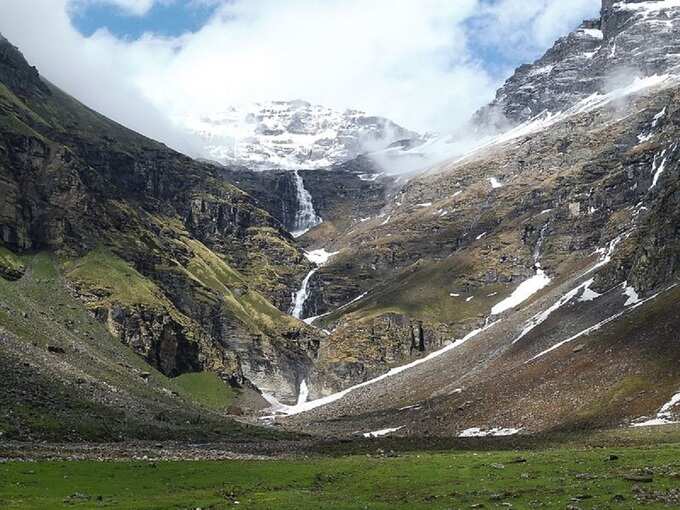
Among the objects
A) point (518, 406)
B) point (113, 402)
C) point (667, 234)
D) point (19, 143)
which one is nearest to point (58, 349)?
point (113, 402)

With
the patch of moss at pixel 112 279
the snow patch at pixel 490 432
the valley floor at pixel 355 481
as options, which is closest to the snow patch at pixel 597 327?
the snow patch at pixel 490 432

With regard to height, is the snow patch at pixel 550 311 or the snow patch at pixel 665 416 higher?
the snow patch at pixel 550 311

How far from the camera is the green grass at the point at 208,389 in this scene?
17612 centimetres

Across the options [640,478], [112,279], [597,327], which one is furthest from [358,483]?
[112,279]

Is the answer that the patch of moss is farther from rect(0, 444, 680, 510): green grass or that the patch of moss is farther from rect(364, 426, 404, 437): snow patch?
rect(0, 444, 680, 510): green grass

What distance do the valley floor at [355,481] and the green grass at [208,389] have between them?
11020 centimetres

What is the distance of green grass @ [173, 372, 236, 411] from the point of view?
Result: 17612 centimetres

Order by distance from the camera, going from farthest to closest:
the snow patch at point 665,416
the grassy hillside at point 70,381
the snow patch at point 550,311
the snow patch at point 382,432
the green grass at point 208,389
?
the green grass at point 208,389 < the snow patch at point 550,311 < the snow patch at point 382,432 < the grassy hillside at point 70,381 < the snow patch at point 665,416

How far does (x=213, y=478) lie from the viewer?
4950cm

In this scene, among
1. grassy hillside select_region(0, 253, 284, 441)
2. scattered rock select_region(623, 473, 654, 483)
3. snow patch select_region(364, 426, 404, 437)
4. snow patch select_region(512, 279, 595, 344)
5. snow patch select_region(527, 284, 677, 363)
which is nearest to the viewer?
scattered rock select_region(623, 473, 654, 483)

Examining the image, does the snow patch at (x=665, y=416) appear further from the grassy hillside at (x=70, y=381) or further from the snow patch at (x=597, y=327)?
the grassy hillside at (x=70, y=381)

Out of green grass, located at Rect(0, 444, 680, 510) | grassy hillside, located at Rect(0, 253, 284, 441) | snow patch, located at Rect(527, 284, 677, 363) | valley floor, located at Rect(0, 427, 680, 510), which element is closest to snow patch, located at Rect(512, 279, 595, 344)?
snow patch, located at Rect(527, 284, 677, 363)

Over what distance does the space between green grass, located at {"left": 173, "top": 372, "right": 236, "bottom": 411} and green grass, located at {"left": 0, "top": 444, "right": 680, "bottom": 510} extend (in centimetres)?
12000

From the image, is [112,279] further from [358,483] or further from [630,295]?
[358,483]
